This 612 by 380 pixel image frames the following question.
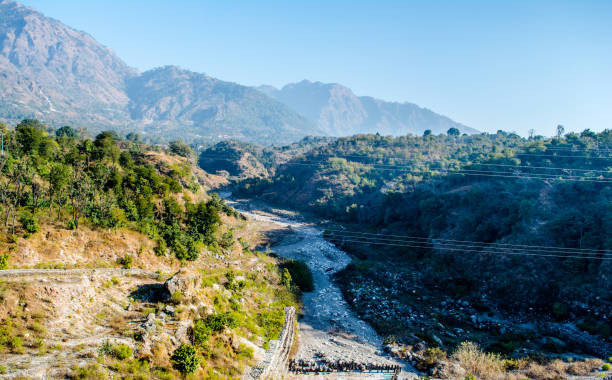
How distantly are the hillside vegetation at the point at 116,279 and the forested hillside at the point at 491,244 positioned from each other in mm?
15233

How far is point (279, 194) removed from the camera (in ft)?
345

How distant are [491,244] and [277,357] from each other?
37725 mm

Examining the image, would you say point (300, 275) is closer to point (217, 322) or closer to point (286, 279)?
point (286, 279)

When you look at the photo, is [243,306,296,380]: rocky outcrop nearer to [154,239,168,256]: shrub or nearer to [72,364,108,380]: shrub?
[72,364,108,380]: shrub

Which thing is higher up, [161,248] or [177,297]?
[161,248]

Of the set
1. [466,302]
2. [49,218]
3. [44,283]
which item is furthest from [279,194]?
[44,283]

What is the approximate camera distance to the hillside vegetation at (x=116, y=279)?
50.9ft

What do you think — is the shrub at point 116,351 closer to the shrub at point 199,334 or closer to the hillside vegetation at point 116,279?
the hillside vegetation at point 116,279

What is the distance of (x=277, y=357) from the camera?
22.2m

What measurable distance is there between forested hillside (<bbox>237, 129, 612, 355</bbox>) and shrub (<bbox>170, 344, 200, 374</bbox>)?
18676 mm

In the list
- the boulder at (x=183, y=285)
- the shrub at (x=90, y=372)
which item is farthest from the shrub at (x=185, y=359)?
the boulder at (x=183, y=285)

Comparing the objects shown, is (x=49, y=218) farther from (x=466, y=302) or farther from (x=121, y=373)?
(x=466, y=302)

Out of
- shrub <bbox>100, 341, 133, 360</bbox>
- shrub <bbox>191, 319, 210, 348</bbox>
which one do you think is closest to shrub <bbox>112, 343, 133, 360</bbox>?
shrub <bbox>100, 341, 133, 360</bbox>

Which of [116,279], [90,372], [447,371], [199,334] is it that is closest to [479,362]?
[447,371]
